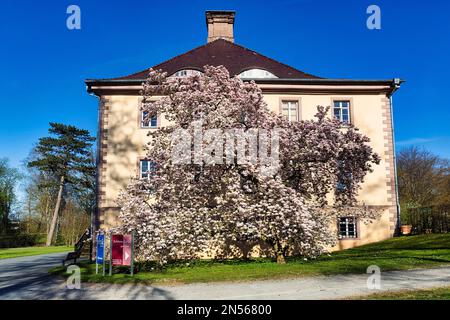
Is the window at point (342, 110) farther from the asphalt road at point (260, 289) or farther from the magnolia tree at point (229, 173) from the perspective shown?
the asphalt road at point (260, 289)

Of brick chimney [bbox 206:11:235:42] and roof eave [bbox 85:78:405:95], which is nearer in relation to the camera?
roof eave [bbox 85:78:405:95]

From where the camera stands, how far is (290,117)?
924 inches

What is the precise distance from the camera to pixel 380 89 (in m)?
23.7

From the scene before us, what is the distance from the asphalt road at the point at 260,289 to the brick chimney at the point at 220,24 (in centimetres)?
2288

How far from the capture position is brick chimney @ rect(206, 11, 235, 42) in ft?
100

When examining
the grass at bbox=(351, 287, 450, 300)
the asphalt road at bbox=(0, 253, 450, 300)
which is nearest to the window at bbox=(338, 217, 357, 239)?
the asphalt road at bbox=(0, 253, 450, 300)

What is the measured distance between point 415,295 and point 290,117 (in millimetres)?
16291

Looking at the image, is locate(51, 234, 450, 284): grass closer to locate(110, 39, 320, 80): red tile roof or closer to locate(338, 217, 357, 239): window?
locate(338, 217, 357, 239): window

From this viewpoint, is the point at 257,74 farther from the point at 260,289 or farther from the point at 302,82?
the point at 260,289

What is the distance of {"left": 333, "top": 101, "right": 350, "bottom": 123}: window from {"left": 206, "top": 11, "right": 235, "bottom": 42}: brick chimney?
10.7 m

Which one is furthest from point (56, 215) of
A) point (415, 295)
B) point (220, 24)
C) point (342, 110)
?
point (415, 295)

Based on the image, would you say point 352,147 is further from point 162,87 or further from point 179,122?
point 162,87
